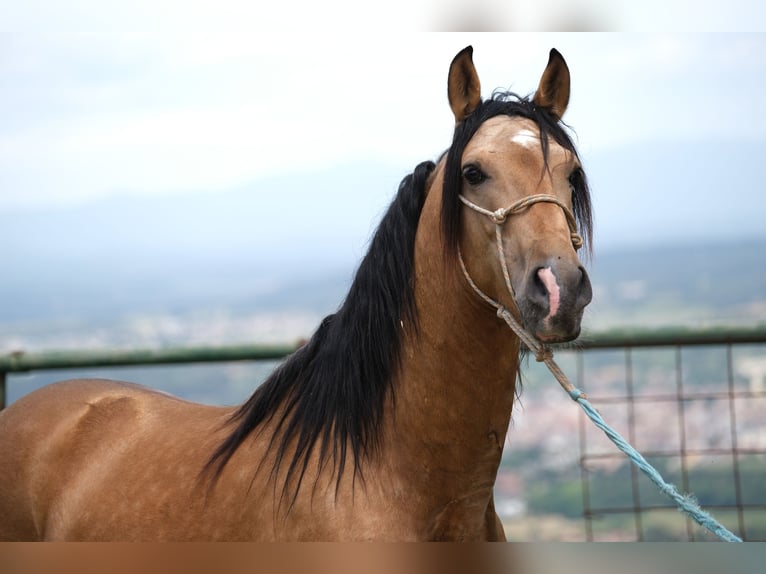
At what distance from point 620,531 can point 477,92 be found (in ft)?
17.1

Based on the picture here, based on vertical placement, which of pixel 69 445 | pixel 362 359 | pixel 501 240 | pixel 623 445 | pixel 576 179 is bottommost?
pixel 69 445

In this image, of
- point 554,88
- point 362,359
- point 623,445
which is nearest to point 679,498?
point 623,445

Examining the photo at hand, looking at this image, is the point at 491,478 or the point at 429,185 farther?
the point at 429,185

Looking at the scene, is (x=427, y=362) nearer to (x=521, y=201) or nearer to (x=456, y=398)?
(x=456, y=398)

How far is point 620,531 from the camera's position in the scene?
6.79 metres

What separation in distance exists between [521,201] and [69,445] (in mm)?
2024

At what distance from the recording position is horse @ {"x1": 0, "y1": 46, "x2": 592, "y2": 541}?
85.4 inches

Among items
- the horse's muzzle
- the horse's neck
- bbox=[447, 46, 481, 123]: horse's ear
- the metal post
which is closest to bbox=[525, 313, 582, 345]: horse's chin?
the horse's muzzle

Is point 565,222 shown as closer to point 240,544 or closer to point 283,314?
point 240,544

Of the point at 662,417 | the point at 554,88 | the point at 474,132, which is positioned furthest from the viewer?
the point at 662,417

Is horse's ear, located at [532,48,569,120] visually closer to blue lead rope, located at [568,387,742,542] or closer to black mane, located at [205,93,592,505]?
black mane, located at [205,93,592,505]

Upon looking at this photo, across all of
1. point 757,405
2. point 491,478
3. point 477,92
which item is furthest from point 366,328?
point 757,405

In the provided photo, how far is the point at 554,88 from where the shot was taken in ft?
8.23

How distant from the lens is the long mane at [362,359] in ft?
7.88
